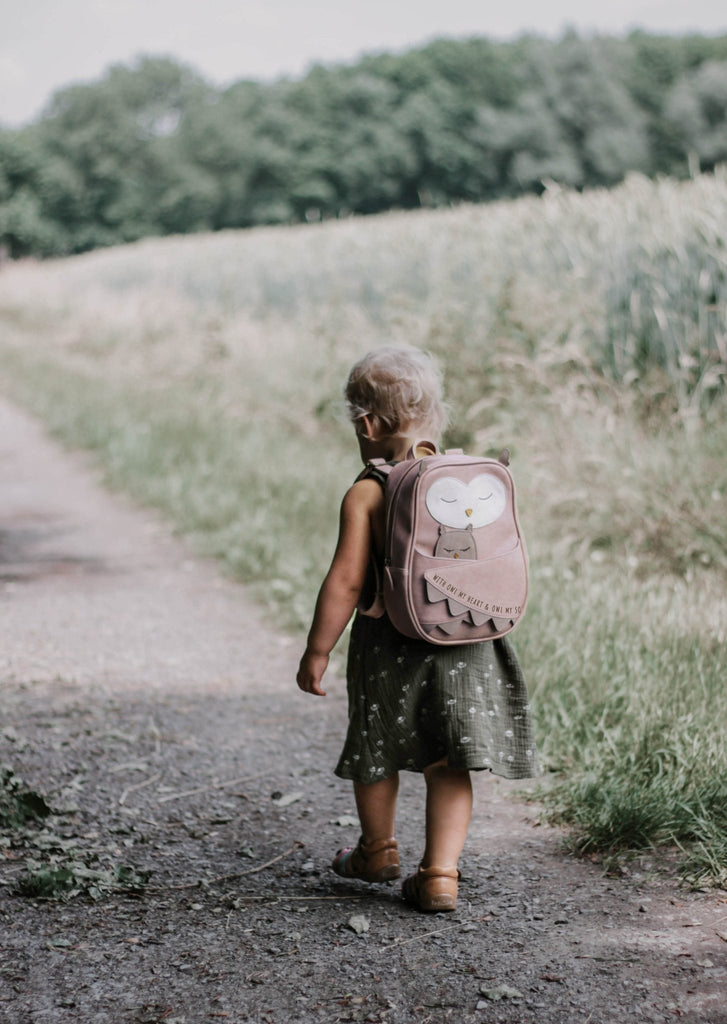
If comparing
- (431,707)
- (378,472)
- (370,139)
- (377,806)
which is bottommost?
(377,806)

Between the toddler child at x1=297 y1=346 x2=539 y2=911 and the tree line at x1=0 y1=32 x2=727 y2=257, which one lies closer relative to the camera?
the toddler child at x1=297 y1=346 x2=539 y2=911

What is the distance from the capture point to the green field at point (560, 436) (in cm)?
319

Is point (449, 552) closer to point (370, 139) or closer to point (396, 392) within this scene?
point (396, 392)

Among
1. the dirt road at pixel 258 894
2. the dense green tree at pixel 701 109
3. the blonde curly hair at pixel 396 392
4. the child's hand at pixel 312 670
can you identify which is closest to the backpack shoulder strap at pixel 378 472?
the blonde curly hair at pixel 396 392

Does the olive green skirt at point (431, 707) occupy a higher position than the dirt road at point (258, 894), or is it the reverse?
the olive green skirt at point (431, 707)

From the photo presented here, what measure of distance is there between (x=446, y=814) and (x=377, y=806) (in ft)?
0.59

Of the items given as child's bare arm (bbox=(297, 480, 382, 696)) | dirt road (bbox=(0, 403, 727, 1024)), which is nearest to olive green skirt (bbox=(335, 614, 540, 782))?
child's bare arm (bbox=(297, 480, 382, 696))

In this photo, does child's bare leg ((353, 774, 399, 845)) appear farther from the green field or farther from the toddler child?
the green field

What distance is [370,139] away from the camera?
6031cm

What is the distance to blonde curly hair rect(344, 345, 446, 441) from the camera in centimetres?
243

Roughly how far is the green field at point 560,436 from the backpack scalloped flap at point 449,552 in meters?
0.46

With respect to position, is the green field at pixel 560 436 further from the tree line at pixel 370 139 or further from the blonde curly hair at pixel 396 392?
the tree line at pixel 370 139

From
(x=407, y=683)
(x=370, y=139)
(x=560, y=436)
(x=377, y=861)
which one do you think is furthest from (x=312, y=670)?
(x=370, y=139)

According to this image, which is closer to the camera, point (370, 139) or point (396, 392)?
point (396, 392)
